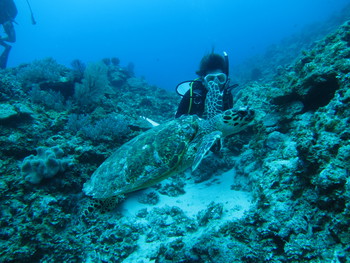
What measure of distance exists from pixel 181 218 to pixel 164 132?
135cm

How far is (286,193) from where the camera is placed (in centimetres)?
198

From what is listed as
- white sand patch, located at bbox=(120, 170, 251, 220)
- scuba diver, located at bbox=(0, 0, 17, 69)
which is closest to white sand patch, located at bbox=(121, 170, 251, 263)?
white sand patch, located at bbox=(120, 170, 251, 220)

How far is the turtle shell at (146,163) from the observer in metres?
2.82

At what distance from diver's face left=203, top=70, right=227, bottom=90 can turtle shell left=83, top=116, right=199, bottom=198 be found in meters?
1.01

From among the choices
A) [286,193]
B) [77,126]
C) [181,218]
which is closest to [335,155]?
[286,193]

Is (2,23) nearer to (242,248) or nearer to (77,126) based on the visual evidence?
(77,126)

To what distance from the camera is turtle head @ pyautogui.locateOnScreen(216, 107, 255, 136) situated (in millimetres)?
3018

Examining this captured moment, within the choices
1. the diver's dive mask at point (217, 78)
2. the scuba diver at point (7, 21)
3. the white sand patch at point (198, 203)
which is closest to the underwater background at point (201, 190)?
the white sand patch at point (198, 203)

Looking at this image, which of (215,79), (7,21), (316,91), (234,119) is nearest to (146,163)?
(234,119)

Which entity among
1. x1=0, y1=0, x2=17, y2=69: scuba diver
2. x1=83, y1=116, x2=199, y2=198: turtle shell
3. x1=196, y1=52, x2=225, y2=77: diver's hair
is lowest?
x1=83, y1=116, x2=199, y2=198: turtle shell

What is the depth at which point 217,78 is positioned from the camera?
368cm

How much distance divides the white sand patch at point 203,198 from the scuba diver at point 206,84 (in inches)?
57.5

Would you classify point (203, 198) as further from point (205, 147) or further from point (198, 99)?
point (198, 99)

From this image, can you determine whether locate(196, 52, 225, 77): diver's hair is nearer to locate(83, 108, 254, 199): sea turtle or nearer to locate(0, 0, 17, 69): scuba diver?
locate(83, 108, 254, 199): sea turtle
